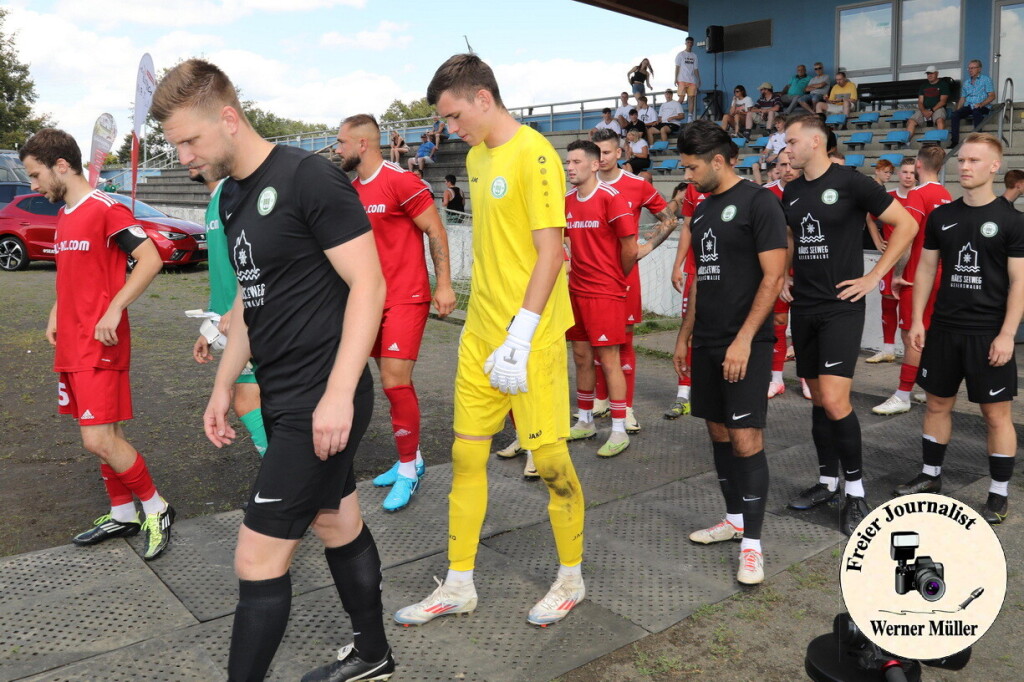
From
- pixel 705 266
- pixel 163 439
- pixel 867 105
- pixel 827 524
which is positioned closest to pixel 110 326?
pixel 163 439

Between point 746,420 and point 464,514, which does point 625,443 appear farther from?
point 464,514

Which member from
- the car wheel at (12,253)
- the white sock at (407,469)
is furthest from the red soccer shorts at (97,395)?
the car wheel at (12,253)

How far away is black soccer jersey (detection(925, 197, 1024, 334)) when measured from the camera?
4.59 meters

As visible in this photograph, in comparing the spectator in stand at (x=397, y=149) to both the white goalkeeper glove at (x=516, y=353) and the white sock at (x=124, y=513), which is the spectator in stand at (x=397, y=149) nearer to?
the white sock at (x=124, y=513)

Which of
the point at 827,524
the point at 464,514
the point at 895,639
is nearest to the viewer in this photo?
the point at 895,639

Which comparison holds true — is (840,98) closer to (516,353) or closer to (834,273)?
(834,273)

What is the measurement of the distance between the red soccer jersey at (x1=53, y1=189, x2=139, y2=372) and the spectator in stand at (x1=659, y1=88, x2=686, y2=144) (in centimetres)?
1704

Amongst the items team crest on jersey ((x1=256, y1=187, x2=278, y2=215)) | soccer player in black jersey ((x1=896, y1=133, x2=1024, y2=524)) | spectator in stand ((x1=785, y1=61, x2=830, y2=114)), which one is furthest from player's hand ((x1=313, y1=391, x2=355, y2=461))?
spectator in stand ((x1=785, y1=61, x2=830, y2=114))

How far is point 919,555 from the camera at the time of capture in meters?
1.92

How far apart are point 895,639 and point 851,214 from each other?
10.4 ft

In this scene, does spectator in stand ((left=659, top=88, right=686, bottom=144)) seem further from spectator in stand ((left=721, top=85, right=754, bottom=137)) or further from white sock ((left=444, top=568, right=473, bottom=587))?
white sock ((left=444, top=568, right=473, bottom=587))

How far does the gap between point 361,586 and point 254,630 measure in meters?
0.46

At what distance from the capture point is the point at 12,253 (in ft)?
56.1

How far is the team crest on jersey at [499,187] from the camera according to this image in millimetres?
3354
